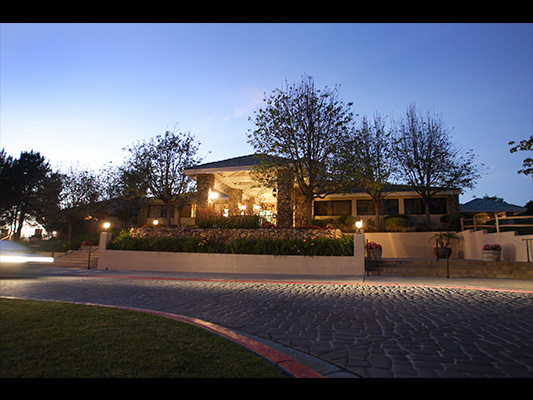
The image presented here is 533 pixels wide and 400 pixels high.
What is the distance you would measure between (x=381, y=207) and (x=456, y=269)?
14261 mm

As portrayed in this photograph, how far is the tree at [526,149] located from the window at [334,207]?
17023 millimetres

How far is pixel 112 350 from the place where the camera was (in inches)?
136

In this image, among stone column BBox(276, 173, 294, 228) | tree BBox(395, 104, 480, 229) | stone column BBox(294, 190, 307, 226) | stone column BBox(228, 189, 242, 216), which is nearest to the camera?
stone column BBox(276, 173, 294, 228)

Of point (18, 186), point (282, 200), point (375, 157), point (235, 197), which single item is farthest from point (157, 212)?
point (375, 157)

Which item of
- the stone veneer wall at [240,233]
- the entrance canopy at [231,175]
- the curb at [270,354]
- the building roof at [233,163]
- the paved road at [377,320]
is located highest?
the building roof at [233,163]

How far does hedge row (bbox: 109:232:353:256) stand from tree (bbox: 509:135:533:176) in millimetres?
7168

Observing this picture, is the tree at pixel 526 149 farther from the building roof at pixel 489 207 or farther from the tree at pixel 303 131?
the building roof at pixel 489 207

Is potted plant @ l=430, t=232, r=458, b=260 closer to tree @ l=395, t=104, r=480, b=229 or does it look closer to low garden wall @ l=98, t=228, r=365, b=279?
low garden wall @ l=98, t=228, r=365, b=279

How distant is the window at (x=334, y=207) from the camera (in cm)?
2898

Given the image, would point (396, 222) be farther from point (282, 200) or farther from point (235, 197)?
point (235, 197)

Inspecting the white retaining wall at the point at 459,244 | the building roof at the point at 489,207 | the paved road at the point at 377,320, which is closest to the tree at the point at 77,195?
the paved road at the point at 377,320

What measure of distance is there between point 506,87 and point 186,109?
62.4 feet

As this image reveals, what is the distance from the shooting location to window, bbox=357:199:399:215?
2830cm

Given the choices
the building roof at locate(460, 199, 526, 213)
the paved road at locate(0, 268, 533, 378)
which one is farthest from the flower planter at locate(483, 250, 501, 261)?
the building roof at locate(460, 199, 526, 213)
